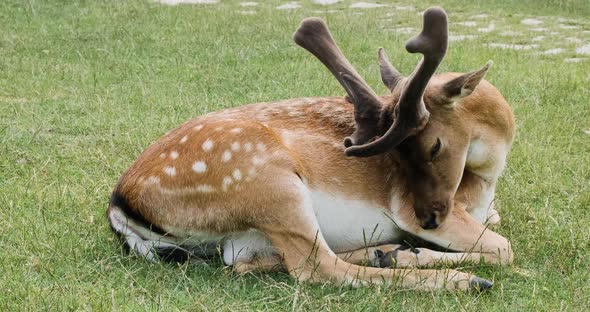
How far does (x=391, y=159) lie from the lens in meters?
5.02

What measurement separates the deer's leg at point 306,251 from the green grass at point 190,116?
0.30ft

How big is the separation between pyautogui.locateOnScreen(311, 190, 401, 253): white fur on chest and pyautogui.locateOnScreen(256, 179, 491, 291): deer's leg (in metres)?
0.26

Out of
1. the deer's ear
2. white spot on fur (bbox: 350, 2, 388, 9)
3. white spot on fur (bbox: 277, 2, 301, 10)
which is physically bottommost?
white spot on fur (bbox: 350, 2, 388, 9)

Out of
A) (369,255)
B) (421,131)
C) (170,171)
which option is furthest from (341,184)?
(170,171)

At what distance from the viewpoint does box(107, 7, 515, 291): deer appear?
456cm

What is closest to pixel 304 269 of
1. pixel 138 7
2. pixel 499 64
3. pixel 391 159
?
pixel 391 159

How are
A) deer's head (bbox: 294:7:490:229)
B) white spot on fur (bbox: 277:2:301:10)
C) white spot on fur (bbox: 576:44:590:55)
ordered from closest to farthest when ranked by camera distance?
1. deer's head (bbox: 294:7:490:229)
2. white spot on fur (bbox: 576:44:590:55)
3. white spot on fur (bbox: 277:2:301:10)

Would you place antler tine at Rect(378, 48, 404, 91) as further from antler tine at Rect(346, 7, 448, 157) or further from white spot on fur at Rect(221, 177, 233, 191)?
white spot on fur at Rect(221, 177, 233, 191)

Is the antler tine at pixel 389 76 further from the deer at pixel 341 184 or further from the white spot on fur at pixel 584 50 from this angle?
the white spot on fur at pixel 584 50

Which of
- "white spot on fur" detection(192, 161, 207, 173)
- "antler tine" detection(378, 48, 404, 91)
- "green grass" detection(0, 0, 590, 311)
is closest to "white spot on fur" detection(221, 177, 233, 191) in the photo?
"white spot on fur" detection(192, 161, 207, 173)

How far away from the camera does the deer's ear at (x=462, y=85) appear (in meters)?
4.71

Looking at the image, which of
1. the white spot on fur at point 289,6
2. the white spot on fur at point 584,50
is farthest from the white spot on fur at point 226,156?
the white spot on fur at point 289,6

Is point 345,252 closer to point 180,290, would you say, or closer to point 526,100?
point 180,290

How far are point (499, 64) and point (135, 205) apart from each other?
5642 millimetres
